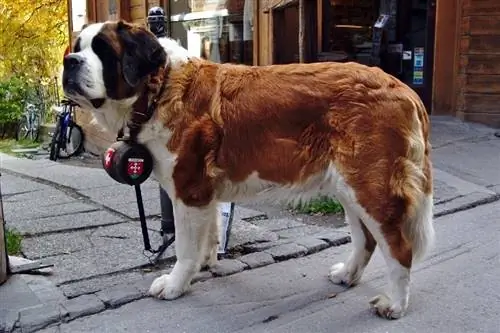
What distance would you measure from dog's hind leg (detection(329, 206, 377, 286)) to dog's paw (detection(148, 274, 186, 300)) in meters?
1.05

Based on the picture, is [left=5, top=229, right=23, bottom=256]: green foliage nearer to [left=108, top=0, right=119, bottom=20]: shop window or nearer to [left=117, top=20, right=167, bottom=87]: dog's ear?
[left=117, top=20, right=167, bottom=87]: dog's ear

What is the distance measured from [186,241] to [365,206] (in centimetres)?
111

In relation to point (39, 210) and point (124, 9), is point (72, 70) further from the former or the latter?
point (124, 9)

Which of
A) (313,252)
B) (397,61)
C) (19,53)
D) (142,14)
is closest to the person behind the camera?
(313,252)

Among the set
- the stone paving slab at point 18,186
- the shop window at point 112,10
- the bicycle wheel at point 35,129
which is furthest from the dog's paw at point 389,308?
the bicycle wheel at point 35,129

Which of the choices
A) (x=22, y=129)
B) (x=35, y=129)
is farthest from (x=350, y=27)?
(x=22, y=129)

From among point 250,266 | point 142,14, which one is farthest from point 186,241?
point 142,14

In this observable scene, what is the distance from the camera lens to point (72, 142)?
11.6m

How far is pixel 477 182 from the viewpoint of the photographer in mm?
6414

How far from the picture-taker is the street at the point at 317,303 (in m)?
3.34

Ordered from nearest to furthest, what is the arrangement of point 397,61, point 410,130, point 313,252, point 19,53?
point 410,130 < point 313,252 < point 397,61 < point 19,53

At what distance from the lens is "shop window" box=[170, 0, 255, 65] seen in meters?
9.45

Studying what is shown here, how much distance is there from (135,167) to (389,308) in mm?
1701

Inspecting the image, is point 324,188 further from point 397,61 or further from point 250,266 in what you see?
point 397,61
